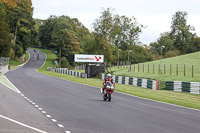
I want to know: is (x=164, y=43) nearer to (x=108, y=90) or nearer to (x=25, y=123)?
(x=108, y=90)

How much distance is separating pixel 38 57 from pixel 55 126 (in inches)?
4427

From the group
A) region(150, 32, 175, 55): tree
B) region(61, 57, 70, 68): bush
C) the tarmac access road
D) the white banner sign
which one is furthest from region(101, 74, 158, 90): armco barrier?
region(150, 32, 175, 55): tree

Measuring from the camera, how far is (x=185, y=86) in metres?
29.6

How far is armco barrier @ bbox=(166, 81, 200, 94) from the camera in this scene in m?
28.0

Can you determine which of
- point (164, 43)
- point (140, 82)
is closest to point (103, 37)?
point (164, 43)

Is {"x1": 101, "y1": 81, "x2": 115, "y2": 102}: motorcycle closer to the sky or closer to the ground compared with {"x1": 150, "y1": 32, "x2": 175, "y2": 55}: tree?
closer to the ground

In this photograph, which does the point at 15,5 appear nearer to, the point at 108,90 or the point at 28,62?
the point at 28,62

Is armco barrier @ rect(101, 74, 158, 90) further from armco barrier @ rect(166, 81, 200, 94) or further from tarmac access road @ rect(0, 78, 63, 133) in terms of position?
tarmac access road @ rect(0, 78, 63, 133)

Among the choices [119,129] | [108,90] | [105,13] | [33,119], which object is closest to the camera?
[119,129]

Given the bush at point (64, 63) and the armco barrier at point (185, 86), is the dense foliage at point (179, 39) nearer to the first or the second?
the bush at point (64, 63)

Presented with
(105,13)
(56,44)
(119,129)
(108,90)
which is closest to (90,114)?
(119,129)

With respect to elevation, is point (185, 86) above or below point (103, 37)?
below

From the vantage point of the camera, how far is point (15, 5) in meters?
104

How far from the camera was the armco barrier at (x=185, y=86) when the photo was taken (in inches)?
1104
